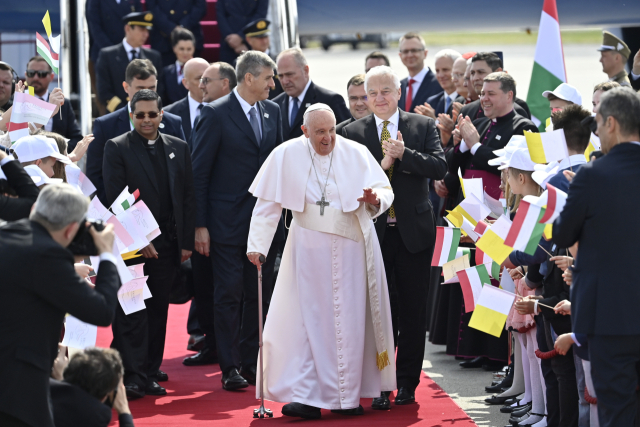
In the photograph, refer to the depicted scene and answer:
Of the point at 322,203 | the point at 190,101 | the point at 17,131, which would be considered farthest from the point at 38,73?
the point at 322,203

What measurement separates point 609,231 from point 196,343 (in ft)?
15.5

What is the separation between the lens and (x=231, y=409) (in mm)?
5945

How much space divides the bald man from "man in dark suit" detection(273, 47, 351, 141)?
78cm

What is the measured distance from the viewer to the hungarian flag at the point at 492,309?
188 inches

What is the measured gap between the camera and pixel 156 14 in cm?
1069

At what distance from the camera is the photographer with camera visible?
3504mm

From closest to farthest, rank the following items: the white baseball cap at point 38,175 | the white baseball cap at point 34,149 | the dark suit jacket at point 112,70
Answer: the white baseball cap at point 38,175, the white baseball cap at point 34,149, the dark suit jacket at point 112,70

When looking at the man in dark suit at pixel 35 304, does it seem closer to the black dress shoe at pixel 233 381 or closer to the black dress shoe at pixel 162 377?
the black dress shoe at pixel 233 381

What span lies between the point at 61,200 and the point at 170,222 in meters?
3.05

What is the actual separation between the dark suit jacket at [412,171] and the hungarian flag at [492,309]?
4.22 feet

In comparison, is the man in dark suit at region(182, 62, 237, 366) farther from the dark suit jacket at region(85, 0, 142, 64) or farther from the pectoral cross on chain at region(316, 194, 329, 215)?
the dark suit jacket at region(85, 0, 142, 64)

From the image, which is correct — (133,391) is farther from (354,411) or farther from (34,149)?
(34,149)

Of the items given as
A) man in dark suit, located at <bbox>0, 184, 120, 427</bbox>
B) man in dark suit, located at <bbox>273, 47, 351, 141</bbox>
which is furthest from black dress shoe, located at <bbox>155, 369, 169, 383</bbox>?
man in dark suit, located at <bbox>0, 184, 120, 427</bbox>

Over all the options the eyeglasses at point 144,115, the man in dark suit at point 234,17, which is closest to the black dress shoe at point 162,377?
the eyeglasses at point 144,115
